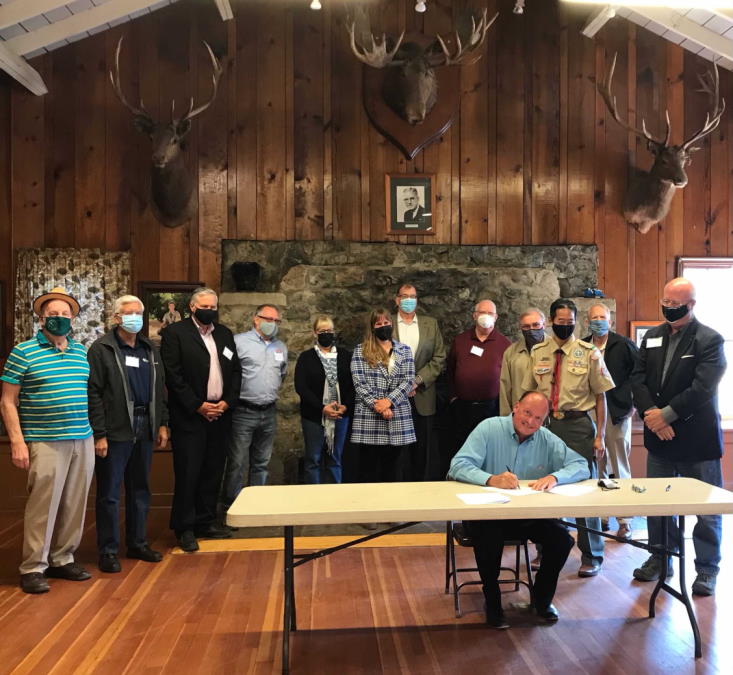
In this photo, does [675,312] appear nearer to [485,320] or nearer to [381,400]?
[485,320]

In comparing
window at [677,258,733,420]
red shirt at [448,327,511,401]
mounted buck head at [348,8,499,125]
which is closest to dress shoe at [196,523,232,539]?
red shirt at [448,327,511,401]

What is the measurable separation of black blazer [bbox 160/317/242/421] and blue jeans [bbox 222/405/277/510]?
20 centimetres

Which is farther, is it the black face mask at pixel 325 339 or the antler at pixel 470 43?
the antler at pixel 470 43

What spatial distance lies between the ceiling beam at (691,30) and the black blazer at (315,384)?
3858 millimetres

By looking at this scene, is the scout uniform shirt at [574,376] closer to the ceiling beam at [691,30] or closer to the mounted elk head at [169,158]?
the mounted elk head at [169,158]

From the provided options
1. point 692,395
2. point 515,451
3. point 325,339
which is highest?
point 325,339

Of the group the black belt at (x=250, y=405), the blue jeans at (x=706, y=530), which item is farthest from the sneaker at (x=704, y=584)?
the black belt at (x=250, y=405)

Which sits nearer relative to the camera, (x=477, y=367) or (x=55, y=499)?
(x=55, y=499)

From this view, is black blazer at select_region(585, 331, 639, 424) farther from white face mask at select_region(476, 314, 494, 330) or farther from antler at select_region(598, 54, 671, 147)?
antler at select_region(598, 54, 671, 147)

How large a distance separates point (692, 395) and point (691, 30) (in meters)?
3.65

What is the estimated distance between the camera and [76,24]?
5.15 meters

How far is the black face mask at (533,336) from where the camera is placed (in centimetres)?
430

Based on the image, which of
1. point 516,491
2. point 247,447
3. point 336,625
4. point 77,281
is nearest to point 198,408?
point 247,447

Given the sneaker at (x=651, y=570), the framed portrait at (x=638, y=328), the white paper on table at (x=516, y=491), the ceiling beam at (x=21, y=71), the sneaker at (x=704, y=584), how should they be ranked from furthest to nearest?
1. the framed portrait at (x=638, y=328)
2. the ceiling beam at (x=21, y=71)
3. the sneaker at (x=651, y=570)
4. the sneaker at (x=704, y=584)
5. the white paper on table at (x=516, y=491)
